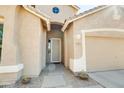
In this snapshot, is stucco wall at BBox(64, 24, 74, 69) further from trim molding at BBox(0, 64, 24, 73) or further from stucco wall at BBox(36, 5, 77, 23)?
trim molding at BBox(0, 64, 24, 73)

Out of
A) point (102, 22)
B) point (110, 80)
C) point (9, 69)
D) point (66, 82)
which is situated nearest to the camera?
point (9, 69)

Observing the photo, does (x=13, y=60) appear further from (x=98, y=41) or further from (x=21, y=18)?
(x=98, y=41)

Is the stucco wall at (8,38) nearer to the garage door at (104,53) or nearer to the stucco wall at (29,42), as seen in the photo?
the stucco wall at (29,42)

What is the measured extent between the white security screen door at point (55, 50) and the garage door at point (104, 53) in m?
6.00

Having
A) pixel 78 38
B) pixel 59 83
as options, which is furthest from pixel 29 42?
pixel 78 38

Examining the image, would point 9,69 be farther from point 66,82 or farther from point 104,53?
point 104,53

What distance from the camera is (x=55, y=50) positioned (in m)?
13.6

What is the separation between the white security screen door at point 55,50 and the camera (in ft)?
44.2

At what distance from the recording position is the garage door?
26.7ft

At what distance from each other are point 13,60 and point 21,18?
2817mm

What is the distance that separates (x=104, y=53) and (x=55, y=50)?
21.4 ft

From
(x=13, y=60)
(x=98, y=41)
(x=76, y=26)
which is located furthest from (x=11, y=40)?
(x=98, y=41)

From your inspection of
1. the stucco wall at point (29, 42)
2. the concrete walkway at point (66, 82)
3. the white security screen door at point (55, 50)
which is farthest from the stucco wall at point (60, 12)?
the concrete walkway at point (66, 82)

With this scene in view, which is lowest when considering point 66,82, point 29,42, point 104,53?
point 66,82
